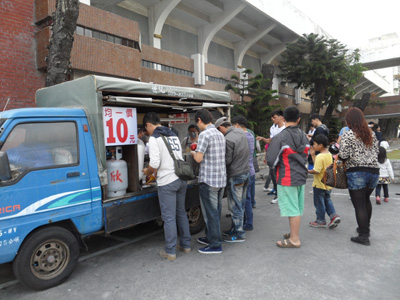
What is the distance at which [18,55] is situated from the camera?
7840mm

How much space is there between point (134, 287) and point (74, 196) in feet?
3.91

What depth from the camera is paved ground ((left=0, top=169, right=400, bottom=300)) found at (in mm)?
2963

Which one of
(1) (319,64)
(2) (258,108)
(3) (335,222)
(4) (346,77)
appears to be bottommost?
(3) (335,222)

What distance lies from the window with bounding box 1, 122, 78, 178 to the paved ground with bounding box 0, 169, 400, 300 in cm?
136

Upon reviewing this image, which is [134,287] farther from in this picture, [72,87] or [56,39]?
[56,39]

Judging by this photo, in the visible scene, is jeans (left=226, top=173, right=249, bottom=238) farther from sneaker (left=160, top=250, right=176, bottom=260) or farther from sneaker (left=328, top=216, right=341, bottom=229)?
sneaker (left=328, top=216, right=341, bottom=229)

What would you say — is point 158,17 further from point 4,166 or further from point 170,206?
point 4,166

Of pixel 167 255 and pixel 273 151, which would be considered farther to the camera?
pixel 273 151

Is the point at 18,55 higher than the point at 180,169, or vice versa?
the point at 18,55

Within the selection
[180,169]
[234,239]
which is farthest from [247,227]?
[180,169]

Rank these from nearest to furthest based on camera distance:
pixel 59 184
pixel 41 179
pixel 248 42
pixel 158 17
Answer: pixel 41 179 → pixel 59 184 → pixel 158 17 → pixel 248 42

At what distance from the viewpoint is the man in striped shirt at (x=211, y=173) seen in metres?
3.85

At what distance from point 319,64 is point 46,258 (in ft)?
69.8

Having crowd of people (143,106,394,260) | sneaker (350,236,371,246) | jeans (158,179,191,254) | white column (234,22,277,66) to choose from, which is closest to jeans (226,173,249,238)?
crowd of people (143,106,394,260)
